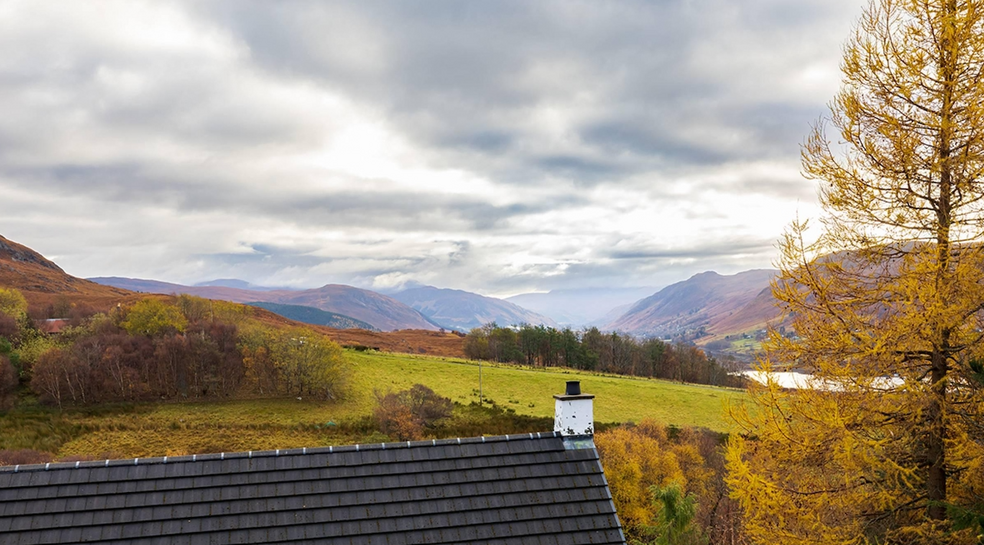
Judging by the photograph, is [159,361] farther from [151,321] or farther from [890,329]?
[890,329]

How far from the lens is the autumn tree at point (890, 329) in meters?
7.67

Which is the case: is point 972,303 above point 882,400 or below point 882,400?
above

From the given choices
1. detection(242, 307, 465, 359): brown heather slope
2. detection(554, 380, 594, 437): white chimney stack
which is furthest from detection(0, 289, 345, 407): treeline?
detection(242, 307, 465, 359): brown heather slope

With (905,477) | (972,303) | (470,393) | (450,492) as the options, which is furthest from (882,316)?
(470,393)

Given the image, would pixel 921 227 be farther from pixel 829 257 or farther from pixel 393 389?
pixel 393 389

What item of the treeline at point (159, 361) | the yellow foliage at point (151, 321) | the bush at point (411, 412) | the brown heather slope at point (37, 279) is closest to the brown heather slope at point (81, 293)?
the brown heather slope at point (37, 279)

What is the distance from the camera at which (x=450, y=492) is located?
28.1ft

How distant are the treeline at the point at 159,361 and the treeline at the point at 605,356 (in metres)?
52.7

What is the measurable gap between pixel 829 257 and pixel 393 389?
179ft

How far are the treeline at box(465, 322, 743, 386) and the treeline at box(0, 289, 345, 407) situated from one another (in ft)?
173

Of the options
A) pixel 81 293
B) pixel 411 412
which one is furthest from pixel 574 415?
pixel 81 293

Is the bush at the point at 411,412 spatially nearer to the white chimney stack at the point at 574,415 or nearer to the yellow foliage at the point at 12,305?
the white chimney stack at the point at 574,415

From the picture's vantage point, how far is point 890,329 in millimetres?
7891

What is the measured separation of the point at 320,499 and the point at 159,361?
2241 inches
